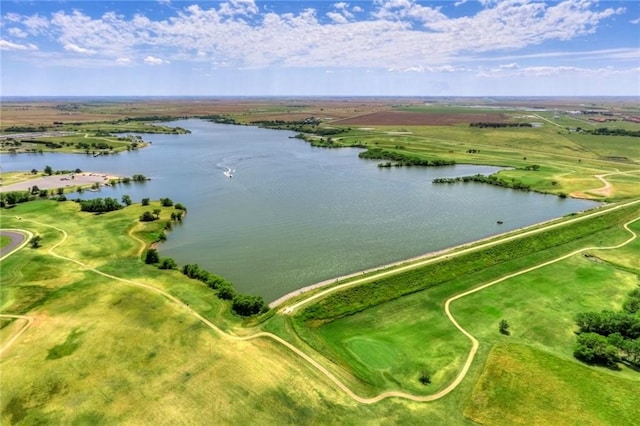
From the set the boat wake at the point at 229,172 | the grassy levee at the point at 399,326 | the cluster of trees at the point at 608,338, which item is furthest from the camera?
the boat wake at the point at 229,172

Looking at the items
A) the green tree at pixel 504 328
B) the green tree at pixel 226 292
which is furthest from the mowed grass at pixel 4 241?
the green tree at pixel 504 328

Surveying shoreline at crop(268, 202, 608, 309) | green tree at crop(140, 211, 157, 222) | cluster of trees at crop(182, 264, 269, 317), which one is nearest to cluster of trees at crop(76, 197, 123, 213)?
green tree at crop(140, 211, 157, 222)

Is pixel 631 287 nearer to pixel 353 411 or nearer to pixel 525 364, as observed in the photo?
pixel 525 364

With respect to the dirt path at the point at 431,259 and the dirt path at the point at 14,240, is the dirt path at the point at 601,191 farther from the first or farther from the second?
the dirt path at the point at 14,240

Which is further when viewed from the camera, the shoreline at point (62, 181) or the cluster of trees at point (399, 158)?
the cluster of trees at point (399, 158)

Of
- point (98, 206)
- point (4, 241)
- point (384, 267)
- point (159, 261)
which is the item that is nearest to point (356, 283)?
point (384, 267)

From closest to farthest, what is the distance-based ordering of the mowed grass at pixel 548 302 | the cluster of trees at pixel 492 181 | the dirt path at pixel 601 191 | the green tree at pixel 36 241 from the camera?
1. the mowed grass at pixel 548 302
2. the green tree at pixel 36 241
3. the dirt path at pixel 601 191
4. the cluster of trees at pixel 492 181
